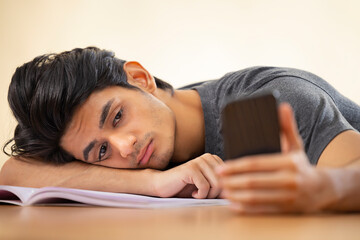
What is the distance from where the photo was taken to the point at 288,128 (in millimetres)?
526

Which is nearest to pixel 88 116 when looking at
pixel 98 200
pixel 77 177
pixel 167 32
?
pixel 77 177

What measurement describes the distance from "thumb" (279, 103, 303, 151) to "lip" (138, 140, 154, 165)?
0.76 meters

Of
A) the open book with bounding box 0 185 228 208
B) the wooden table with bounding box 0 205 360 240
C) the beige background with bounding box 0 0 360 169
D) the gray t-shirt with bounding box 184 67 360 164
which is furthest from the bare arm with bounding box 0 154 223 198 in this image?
the beige background with bounding box 0 0 360 169

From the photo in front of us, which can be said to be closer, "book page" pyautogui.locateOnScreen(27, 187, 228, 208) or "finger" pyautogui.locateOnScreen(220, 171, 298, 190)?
"finger" pyautogui.locateOnScreen(220, 171, 298, 190)

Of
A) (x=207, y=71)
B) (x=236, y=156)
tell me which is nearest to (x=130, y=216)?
(x=236, y=156)

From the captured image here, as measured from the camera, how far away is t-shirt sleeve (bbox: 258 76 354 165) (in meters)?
0.94

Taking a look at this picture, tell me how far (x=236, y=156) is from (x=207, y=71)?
2.56 metres

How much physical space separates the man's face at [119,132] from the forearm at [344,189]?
2.35 feet

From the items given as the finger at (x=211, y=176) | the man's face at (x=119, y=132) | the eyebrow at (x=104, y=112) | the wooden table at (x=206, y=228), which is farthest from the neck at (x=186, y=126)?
the wooden table at (x=206, y=228)

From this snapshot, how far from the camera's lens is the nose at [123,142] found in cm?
121

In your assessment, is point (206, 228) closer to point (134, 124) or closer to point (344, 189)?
point (344, 189)

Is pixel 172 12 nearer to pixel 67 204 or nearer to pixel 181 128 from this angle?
pixel 181 128

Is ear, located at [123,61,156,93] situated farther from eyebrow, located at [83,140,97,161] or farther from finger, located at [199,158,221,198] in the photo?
finger, located at [199,158,221,198]

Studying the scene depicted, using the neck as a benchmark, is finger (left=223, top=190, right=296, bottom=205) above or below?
above
